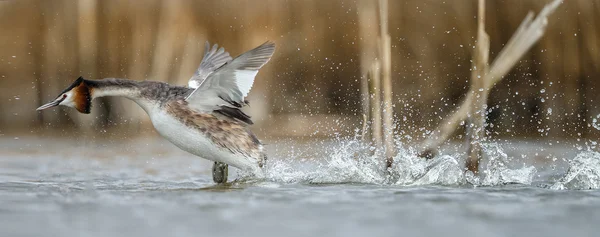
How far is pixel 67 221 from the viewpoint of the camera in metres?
4.42

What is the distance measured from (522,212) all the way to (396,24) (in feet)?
16.7

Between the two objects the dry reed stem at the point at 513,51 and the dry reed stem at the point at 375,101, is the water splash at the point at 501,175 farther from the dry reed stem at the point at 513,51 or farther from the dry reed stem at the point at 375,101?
the dry reed stem at the point at 375,101

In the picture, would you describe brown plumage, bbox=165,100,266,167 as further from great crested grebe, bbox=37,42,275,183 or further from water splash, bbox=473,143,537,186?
water splash, bbox=473,143,537,186

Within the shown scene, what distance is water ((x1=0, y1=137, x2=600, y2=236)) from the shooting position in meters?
4.20

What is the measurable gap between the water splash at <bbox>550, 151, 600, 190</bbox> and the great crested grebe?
6.50 feet

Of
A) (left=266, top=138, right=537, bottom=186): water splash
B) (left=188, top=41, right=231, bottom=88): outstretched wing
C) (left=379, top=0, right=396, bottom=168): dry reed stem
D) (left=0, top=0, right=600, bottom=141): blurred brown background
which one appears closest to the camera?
→ (left=266, top=138, right=537, bottom=186): water splash

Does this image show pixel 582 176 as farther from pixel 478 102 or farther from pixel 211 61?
pixel 211 61

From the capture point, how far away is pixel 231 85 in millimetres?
5992

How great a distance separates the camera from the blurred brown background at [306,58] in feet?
30.0

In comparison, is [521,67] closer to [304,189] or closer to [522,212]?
[304,189]

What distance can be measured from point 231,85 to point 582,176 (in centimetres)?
228

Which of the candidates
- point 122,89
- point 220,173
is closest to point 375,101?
point 220,173

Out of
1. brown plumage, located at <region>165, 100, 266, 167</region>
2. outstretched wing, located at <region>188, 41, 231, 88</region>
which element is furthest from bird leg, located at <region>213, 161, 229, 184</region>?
outstretched wing, located at <region>188, 41, 231, 88</region>

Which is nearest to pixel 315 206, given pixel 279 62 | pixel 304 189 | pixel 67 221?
pixel 304 189
